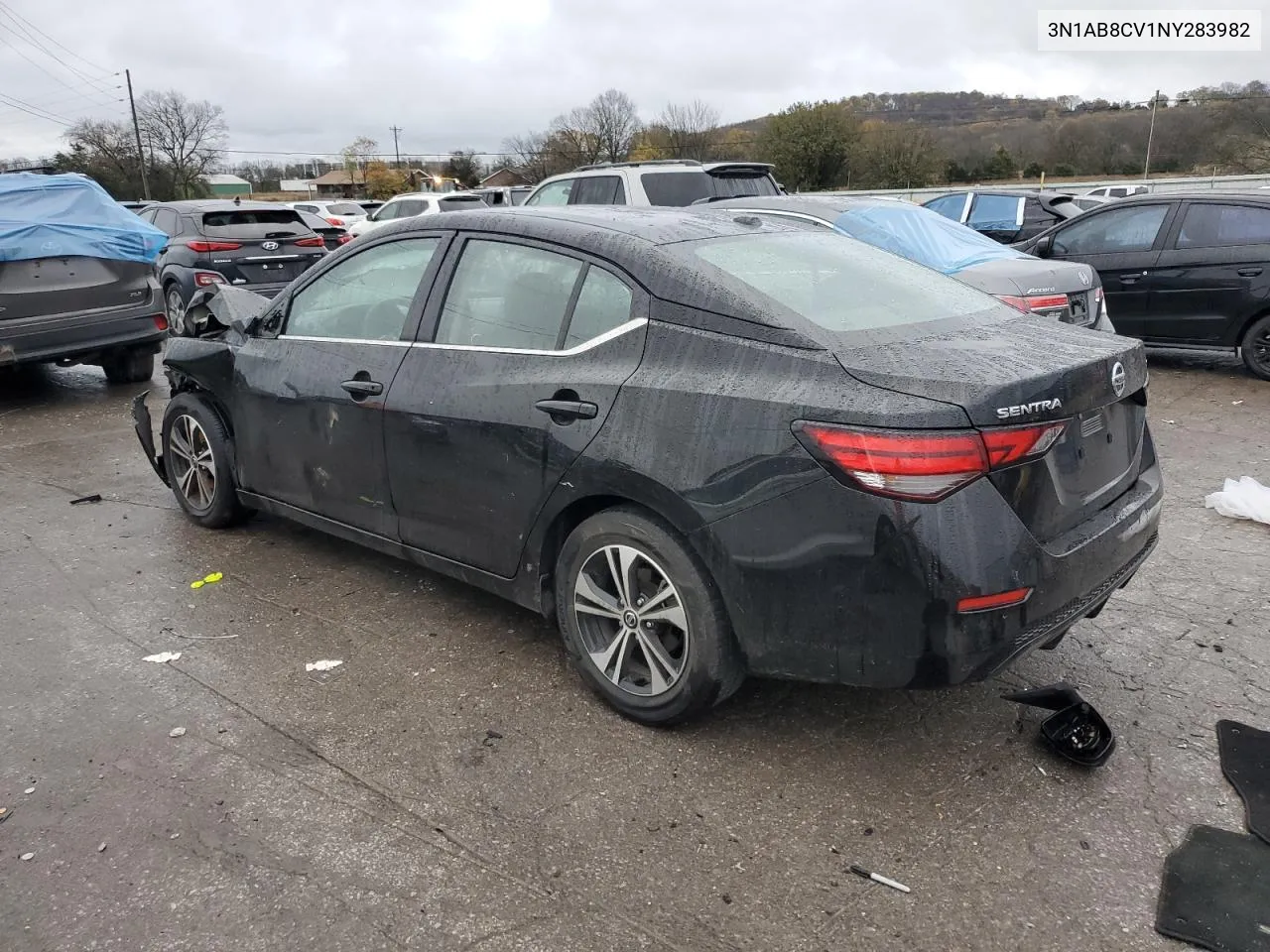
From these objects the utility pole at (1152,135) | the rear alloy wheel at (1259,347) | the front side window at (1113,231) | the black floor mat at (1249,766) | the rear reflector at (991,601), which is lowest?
the black floor mat at (1249,766)

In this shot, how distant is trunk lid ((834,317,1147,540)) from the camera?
261cm

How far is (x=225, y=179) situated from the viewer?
89.5 m

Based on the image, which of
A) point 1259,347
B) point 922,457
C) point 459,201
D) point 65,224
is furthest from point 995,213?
point 922,457

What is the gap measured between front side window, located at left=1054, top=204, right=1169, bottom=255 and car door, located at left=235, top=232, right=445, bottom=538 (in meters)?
7.71

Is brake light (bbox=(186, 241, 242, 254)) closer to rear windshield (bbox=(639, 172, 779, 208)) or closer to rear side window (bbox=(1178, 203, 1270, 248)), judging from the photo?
rear windshield (bbox=(639, 172, 779, 208))

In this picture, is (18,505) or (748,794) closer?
(748,794)

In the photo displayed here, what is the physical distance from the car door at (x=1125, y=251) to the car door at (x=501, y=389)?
23.8 feet

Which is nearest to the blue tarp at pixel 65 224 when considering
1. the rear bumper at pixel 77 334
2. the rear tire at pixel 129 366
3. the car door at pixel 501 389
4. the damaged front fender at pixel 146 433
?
the rear bumper at pixel 77 334

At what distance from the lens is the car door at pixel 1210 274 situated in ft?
27.4

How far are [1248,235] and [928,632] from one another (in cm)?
783

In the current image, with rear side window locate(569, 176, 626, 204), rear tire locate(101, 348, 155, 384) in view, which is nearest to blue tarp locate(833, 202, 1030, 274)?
rear side window locate(569, 176, 626, 204)

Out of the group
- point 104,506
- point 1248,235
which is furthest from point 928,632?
point 1248,235

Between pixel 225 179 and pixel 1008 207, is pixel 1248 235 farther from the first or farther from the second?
pixel 225 179

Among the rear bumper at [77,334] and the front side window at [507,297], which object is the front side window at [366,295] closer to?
the front side window at [507,297]
